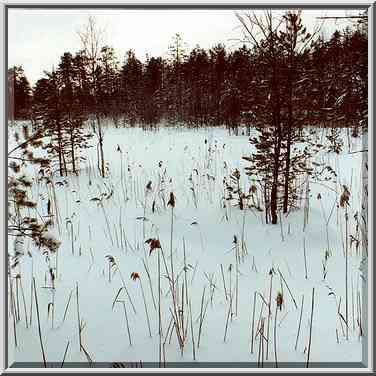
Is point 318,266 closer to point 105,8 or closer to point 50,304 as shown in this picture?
point 50,304

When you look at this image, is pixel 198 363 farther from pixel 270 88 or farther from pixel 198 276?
pixel 270 88

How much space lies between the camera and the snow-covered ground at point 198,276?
2301 mm

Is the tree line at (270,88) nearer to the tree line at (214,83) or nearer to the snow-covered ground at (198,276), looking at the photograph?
the tree line at (214,83)

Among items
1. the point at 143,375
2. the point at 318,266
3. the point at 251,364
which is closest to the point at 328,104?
the point at 318,266

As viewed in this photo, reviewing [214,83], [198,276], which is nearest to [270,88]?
[198,276]

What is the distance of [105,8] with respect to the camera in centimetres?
248

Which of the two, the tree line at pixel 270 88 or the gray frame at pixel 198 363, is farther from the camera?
the tree line at pixel 270 88

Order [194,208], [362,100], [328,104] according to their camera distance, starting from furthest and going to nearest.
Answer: [194,208] → [328,104] → [362,100]

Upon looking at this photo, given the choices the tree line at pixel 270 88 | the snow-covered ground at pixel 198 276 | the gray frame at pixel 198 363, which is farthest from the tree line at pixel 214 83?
the snow-covered ground at pixel 198 276

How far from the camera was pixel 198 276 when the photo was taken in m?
3.27

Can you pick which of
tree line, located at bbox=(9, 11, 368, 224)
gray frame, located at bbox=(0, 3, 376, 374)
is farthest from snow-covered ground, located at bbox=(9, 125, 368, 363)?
tree line, located at bbox=(9, 11, 368, 224)

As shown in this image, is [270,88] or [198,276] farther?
[270,88]

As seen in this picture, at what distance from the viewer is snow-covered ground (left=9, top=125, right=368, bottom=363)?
2301mm

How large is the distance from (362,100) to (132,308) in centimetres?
269
